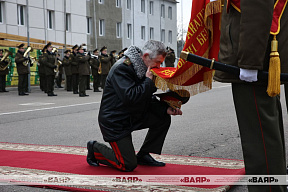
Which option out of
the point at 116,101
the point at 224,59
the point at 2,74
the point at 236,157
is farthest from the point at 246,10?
the point at 2,74

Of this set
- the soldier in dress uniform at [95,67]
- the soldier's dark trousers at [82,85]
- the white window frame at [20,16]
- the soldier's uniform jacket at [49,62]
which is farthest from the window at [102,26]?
the soldier's dark trousers at [82,85]

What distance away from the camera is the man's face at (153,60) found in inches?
185

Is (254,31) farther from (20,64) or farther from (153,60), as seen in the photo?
(20,64)

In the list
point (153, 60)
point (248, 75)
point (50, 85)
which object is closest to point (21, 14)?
point (50, 85)

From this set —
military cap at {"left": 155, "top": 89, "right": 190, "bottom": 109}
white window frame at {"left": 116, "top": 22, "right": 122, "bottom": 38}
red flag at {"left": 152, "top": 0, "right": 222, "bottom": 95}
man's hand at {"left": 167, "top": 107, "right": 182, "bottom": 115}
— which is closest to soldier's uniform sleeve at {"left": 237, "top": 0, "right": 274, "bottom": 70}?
red flag at {"left": 152, "top": 0, "right": 222, "bottom": 95}

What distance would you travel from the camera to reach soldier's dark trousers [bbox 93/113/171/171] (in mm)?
4715

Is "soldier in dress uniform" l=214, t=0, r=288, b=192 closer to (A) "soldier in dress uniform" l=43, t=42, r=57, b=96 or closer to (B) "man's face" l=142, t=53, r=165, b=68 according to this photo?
(B) "man's face" l=142, t=53, r=165, b=68

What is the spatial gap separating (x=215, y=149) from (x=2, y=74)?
17.2m

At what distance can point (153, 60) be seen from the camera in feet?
15.5

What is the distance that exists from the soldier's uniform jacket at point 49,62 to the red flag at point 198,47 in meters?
15.9

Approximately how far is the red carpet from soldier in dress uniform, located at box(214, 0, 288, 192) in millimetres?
849

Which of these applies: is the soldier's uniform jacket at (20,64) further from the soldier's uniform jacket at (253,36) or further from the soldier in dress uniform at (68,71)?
the soldier's uniform jacket at (253,36)

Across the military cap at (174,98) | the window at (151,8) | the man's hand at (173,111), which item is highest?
the window at (151,8)

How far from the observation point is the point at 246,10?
10.0 feet
